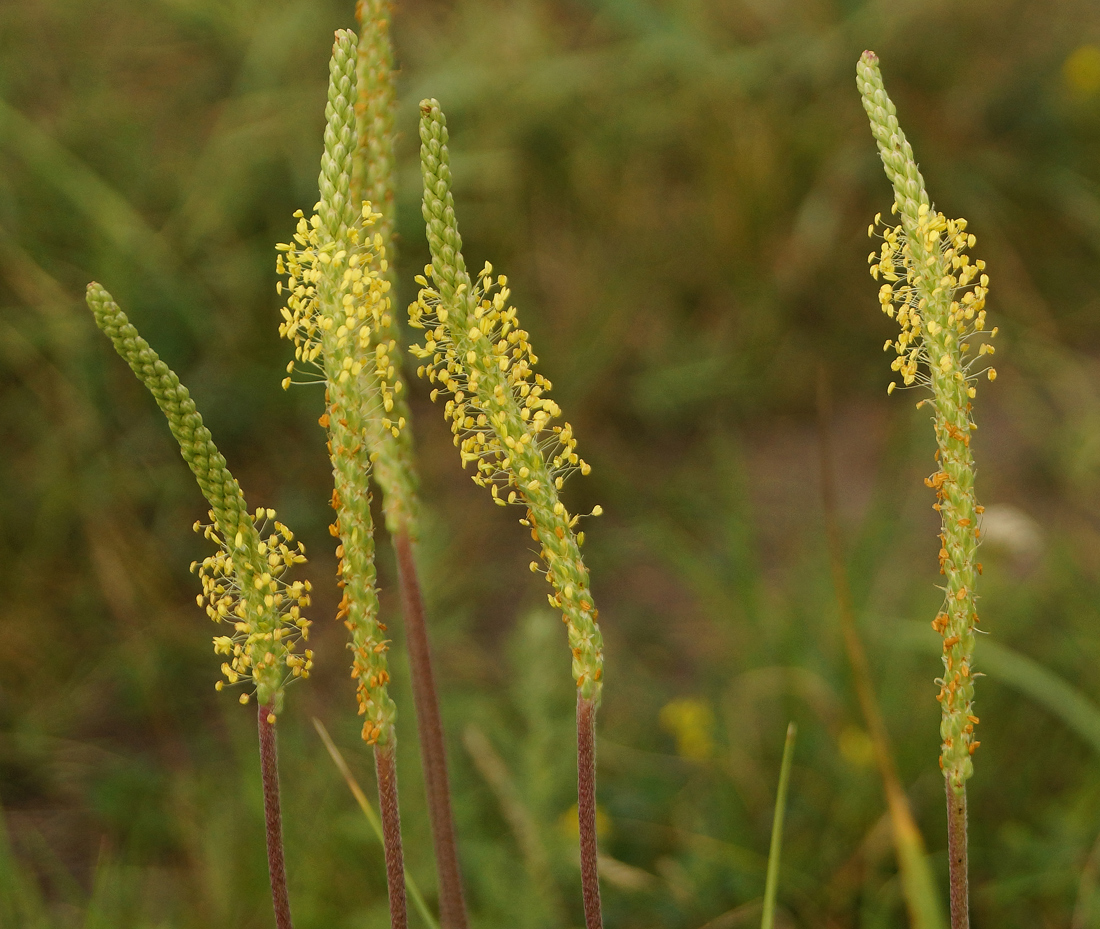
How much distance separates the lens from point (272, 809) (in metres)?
0.65

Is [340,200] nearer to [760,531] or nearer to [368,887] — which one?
[368,887]

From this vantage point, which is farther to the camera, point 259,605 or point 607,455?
point 607,455

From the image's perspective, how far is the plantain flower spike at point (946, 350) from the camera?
58 centimetres

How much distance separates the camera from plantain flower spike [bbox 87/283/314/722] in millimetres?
574

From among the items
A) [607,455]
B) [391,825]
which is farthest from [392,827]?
[607,455]

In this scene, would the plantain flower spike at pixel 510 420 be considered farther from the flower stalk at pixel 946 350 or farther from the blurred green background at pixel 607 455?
the blurred green background at pixel 607 455

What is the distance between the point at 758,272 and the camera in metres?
2.79

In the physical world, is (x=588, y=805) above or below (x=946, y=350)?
below

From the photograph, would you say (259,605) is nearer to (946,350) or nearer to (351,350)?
(351,350)

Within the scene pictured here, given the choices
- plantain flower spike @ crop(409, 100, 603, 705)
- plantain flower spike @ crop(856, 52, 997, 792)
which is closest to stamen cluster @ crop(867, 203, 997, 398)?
plantain flower spike @ crop(856, 52, 997, 792)

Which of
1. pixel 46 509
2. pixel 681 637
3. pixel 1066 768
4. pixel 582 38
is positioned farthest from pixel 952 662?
pixel 582 38

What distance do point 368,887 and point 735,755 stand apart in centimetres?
60

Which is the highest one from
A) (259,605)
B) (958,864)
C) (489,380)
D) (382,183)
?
(382,183)

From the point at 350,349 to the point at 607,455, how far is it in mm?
2100
